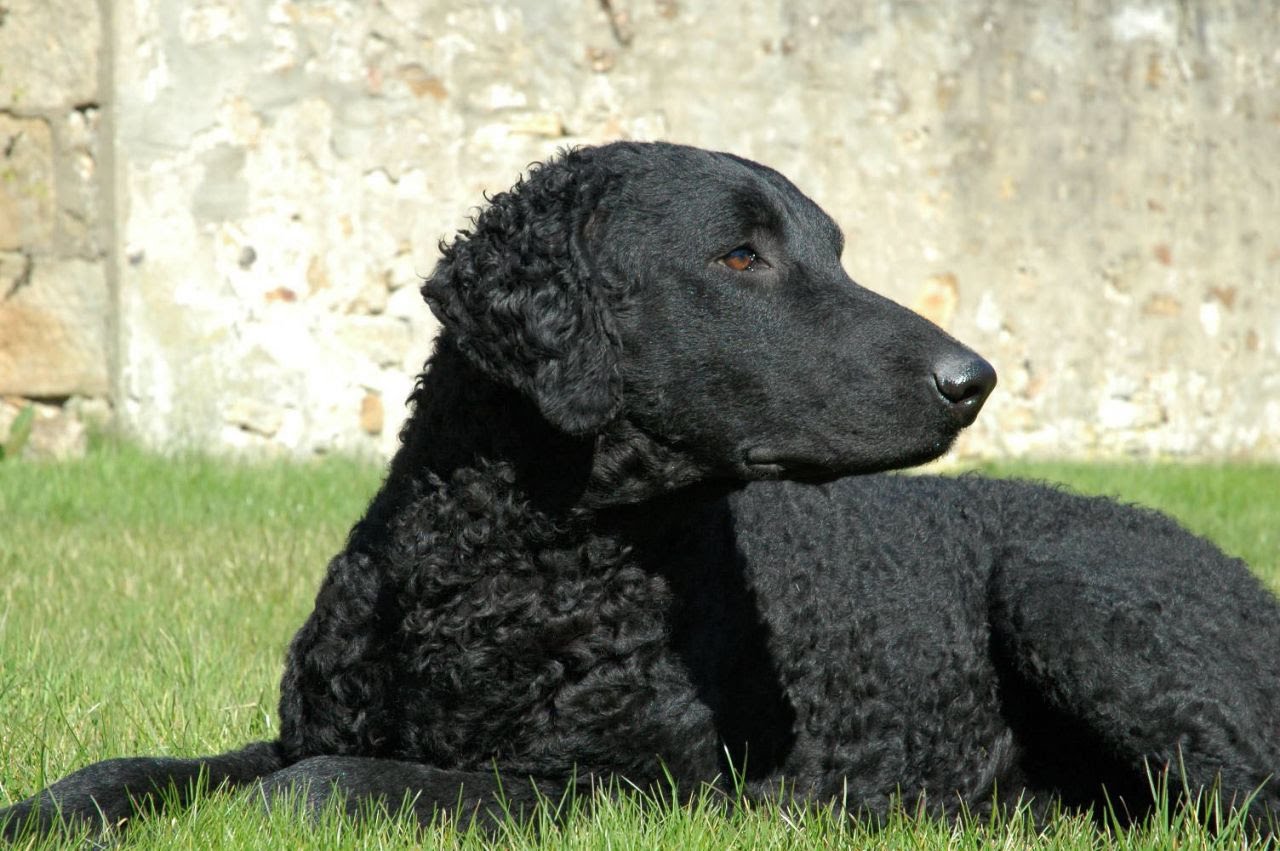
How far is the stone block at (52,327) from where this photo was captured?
8148 mm

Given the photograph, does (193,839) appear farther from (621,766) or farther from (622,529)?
(622,529)

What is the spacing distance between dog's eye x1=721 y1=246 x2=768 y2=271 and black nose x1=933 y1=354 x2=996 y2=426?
18.6 inches

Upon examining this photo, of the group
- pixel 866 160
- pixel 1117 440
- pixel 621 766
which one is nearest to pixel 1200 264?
pixel 1117 440

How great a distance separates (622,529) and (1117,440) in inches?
349

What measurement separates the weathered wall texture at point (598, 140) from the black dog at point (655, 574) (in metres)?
5.50

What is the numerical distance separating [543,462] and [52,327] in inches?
241

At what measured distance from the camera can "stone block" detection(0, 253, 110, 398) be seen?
8148 mm

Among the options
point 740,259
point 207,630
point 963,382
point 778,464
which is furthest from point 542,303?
point 207,630

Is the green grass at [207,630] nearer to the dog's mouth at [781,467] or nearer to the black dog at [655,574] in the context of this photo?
the black dog at [655,574]

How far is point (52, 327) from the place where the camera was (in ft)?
26.9

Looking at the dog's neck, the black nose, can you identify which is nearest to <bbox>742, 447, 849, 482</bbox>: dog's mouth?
the dog's neck

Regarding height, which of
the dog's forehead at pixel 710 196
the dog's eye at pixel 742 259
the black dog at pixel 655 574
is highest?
the dog's forehead at pixel 710 196

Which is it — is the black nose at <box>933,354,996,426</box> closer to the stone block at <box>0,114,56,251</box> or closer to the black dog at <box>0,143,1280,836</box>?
the black dog at <box>0,143,1280,836</box>

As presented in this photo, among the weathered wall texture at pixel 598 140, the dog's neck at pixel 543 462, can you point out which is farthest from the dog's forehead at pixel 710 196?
the weathered wall texture at pixel 598 140
